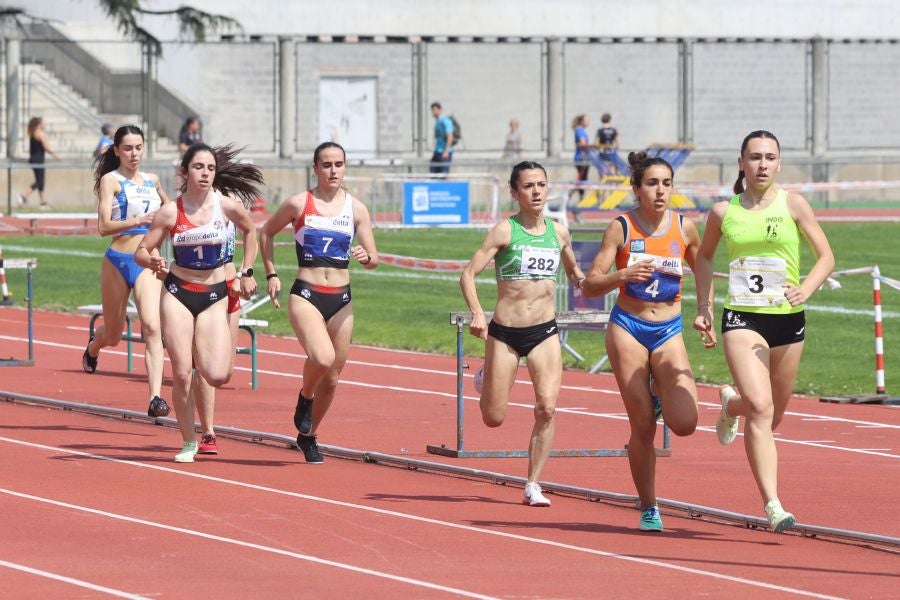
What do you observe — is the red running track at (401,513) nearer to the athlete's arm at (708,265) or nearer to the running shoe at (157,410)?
the running shoe at (157,410)

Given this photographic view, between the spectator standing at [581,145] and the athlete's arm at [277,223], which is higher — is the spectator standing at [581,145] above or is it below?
above

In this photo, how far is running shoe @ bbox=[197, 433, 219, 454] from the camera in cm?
1295

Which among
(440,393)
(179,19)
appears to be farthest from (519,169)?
(179,19)

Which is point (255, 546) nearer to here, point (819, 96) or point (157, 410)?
point (157, 410)

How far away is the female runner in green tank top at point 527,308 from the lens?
1127cm

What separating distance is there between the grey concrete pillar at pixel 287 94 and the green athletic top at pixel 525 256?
33.3 meters

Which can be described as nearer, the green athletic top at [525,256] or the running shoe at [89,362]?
the green athletic top at [525,256]

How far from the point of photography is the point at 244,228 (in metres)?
12.8

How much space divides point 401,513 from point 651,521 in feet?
4.63

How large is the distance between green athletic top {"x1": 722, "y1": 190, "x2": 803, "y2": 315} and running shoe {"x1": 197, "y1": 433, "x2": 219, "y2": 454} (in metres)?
4.20

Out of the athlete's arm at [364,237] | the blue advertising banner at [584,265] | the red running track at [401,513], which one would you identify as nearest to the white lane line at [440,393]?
the red running track at [401,513]

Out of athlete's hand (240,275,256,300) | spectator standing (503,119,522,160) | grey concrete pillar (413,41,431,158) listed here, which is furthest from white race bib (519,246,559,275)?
spectator standing (503,119,522,160)

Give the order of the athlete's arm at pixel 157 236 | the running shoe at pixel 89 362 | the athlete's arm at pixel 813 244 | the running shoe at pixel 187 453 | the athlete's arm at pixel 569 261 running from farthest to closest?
the running shoe at pixel 89 362, the running shoe at pixel 187 453, the athlete's arm at pixel 157 236, the athlete's arm at pixel 569 261, the athlete's arm at pixel 813 244

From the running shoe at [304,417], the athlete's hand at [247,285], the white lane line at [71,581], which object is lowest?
the white lane line at [71,581]
